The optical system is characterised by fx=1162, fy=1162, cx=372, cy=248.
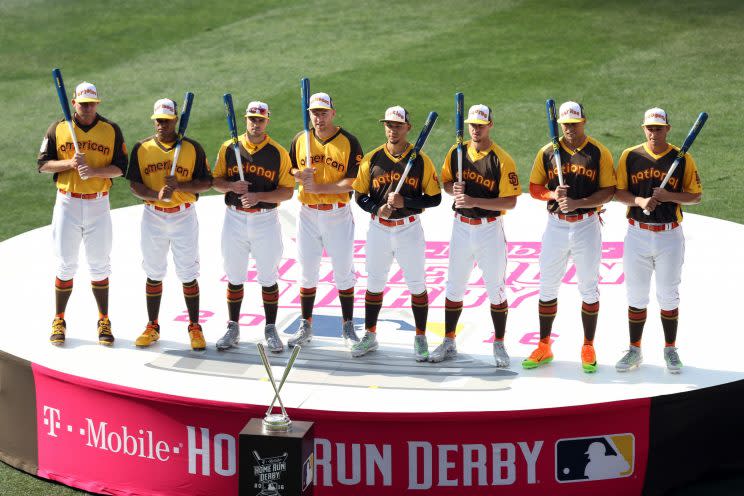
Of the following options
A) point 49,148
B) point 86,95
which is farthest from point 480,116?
point 49,148

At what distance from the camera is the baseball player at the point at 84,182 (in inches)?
343

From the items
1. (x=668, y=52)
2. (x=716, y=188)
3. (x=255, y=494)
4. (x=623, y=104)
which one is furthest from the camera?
(x=668, y=52)

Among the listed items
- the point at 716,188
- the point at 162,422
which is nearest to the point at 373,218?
the point at 162,422

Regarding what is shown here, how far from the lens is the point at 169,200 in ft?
27.9

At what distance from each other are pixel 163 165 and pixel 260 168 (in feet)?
2.37

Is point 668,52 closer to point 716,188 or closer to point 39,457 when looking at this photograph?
→ point 716,188

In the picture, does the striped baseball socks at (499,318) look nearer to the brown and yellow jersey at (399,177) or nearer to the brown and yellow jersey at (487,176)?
the brown and yellow jersey at (487,176)

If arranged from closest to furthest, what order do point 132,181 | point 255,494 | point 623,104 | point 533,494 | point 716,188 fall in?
point 255,494 → point 533,494 → point 132,181 → point 716,188 → point 623,104

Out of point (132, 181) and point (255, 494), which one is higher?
point (132, 181)

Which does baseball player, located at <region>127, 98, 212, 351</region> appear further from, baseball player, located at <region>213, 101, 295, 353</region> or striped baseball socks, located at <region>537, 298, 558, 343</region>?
striped baseball socks, located at <region>537, 298, 558, 343</region>

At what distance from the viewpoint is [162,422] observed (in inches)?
296

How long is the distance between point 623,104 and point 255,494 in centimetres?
1158

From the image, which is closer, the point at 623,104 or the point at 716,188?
the point at 716,188

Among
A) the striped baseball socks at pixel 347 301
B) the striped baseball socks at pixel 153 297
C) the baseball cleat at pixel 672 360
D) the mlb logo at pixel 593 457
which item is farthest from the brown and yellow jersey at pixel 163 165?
the baseball cleat at pixel 672 360
